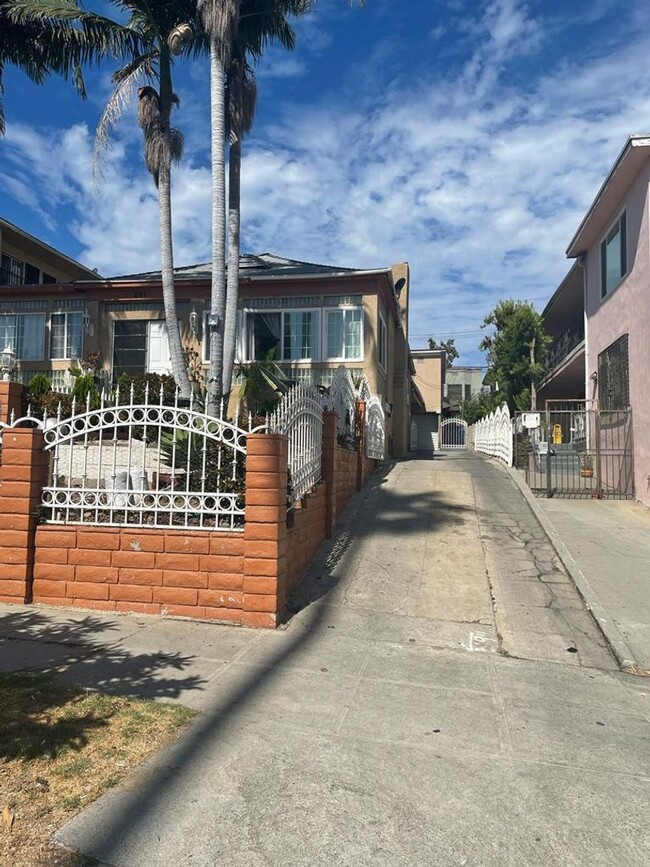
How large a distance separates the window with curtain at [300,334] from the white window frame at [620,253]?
7365mm

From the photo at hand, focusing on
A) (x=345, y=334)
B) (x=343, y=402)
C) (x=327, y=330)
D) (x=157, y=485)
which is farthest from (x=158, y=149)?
(x=157, y=485)

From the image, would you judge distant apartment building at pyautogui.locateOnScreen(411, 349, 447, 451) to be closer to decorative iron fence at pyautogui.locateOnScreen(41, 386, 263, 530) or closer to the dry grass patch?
decorative iron fence at pyautogui.locateOnScreen(41, 386, 263, 530)

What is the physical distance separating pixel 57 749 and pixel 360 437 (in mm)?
8827

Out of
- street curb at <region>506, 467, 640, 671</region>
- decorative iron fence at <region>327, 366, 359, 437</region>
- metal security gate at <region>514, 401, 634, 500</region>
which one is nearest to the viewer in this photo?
street curb at <region>506, 467, 640, 671</region>

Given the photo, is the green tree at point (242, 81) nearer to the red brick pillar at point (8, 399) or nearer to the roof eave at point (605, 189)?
the red brick pillar at point (8, 399)

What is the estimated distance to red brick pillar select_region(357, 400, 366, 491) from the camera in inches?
454

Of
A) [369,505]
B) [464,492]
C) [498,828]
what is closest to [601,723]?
→ [498,828]

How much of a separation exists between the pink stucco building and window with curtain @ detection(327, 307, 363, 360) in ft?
19.8

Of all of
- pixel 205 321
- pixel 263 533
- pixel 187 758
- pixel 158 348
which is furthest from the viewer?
pixel 158 348

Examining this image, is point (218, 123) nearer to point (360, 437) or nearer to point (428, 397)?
point (360, 437)

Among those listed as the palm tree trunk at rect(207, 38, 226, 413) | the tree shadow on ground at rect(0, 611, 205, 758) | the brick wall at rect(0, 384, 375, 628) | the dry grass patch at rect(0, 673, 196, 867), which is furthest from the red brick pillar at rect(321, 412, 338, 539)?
the dry grass patch at rect(0, 673, 196, 867)

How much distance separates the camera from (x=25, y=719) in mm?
3615

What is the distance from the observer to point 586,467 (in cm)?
1373

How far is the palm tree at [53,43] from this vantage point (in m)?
13.9
